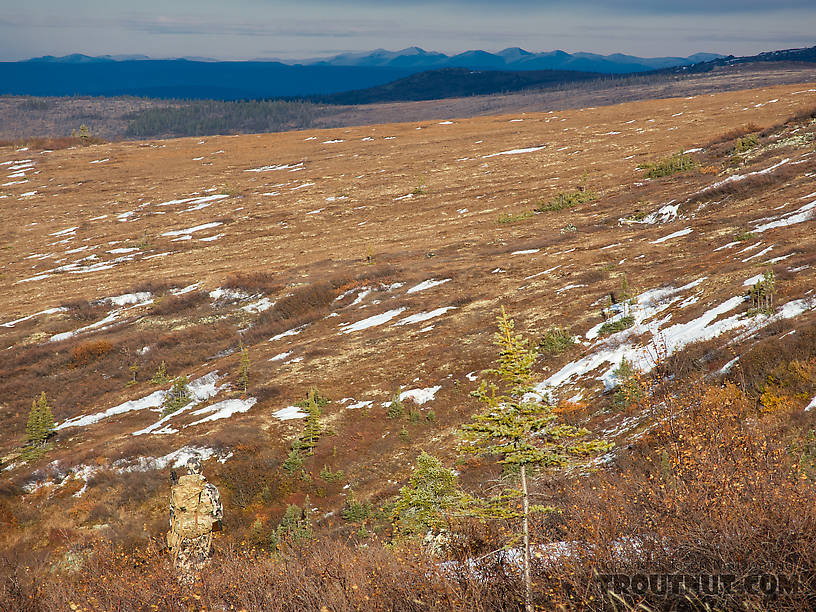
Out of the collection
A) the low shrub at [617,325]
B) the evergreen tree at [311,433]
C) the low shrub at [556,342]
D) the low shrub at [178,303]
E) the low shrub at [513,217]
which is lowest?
the low shrub at [178,303]

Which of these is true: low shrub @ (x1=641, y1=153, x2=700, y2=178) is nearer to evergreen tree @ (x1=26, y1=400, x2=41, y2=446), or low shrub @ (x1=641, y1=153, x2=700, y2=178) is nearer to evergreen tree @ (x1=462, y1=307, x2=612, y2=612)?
evergreen tree @ (x1=462, y1=307, x2=612, y2=612)

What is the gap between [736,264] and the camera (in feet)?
76.8

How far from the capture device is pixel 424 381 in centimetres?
2372

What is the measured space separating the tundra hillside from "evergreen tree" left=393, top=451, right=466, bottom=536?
17 cm

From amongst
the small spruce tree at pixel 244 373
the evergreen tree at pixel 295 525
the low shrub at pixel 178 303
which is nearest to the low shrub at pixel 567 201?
the low shrub at pixel 178 303

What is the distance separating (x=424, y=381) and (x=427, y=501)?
12.1 meters

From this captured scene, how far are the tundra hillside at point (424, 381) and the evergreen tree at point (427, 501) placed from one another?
0.17 m

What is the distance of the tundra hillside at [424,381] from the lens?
289 inches

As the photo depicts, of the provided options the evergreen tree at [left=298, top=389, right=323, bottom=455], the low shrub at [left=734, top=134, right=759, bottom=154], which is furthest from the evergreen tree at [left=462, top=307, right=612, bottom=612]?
the low shrub at [left=734, top=134, right=759, bottom=154]

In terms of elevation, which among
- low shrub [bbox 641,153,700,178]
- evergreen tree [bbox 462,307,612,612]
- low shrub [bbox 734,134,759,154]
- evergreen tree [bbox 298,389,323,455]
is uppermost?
low shrub [bbox 734,134,759,154]

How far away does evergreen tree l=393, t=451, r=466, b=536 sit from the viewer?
36.2 ft

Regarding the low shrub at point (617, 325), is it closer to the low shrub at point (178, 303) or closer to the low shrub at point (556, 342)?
the low shrub at point (556, 342)

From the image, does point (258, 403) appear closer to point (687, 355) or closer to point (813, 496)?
point (687, 355)

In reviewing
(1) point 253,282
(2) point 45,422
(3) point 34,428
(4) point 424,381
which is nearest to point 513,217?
(1) point 253,282
